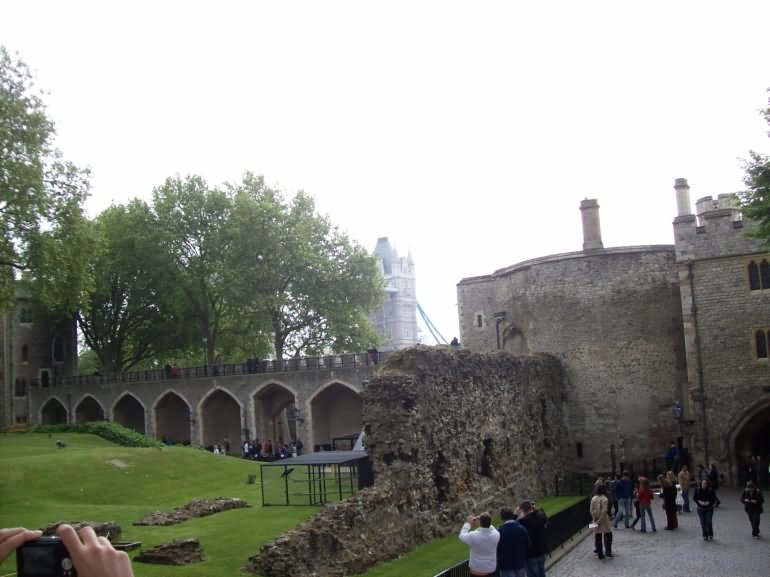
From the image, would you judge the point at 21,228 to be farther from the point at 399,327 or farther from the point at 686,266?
the point at 399,327

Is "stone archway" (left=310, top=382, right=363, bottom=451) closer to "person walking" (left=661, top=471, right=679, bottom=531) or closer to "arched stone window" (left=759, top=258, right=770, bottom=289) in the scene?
"arched stone window" (left=759, top=258, right=770, bottom=289)

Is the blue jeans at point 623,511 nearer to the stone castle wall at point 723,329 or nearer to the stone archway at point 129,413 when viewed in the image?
the stone castle wall at point 723,329

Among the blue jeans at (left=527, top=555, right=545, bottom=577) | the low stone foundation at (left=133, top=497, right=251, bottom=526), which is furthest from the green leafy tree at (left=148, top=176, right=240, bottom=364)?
the blue jeans at (left=527, top=555, right=545, bottom=577)

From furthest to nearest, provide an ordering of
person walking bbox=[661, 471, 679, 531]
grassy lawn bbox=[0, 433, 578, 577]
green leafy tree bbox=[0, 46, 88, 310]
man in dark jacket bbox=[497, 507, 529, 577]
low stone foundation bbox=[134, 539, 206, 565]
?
1. green leafy tree bbox=[0, 46, 88, 310]
2. person walking bbox=[661, 471, 679, 531]
3. grassy lawn bbox=[0, 433, 578, 577]
4. low stone foundation bbox=[134, 539, 206, 565]
5. man in dark jacket bbox=[497, 507, 529, 577]

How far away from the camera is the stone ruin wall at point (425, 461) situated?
13055mm

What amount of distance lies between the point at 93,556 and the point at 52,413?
55.9 meters

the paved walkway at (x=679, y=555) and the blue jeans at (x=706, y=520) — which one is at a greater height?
the blue jeans at (x=706, y=520)

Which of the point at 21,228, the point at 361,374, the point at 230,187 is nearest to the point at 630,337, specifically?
the point at 361,374

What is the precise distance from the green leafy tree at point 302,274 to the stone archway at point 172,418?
6599 mm

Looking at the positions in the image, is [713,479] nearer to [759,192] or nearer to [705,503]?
[705,503]

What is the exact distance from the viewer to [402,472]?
1623 cm

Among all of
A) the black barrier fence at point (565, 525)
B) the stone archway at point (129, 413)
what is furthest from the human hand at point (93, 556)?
the stone archway at point (129, 413)

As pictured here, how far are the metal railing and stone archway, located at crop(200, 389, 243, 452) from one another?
4.45 ft

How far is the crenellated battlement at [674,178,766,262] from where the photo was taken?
94.0 feet
